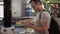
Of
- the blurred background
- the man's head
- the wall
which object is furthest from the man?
the wall

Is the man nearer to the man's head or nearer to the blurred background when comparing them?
the man's head

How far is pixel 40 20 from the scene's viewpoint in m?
1.33

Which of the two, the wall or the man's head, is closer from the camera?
the man's head

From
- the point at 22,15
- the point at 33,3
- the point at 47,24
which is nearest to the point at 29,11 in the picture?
the point at 22,15

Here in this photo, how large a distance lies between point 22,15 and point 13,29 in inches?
8.0

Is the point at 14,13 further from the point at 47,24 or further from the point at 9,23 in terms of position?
the point at 47,24

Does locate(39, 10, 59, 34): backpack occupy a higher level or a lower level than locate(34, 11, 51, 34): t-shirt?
lower

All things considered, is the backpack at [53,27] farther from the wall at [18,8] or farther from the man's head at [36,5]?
the wall at [18,8]

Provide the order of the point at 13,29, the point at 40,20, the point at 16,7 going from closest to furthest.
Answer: the point at 40,20 → the point at 13,29 → the point at 16,7

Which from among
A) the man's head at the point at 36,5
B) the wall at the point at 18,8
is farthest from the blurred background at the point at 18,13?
the man's head at the point at 36,5

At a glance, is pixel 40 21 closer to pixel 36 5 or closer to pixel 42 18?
pixel 42 18

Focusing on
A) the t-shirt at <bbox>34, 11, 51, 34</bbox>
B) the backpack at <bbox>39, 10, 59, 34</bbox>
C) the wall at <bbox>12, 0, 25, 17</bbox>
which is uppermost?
the wall at <bbox>12, 0, 25, 17</bbox>

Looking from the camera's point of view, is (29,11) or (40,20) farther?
(29,11)

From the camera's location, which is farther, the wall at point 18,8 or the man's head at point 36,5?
the wall at point 18,8
